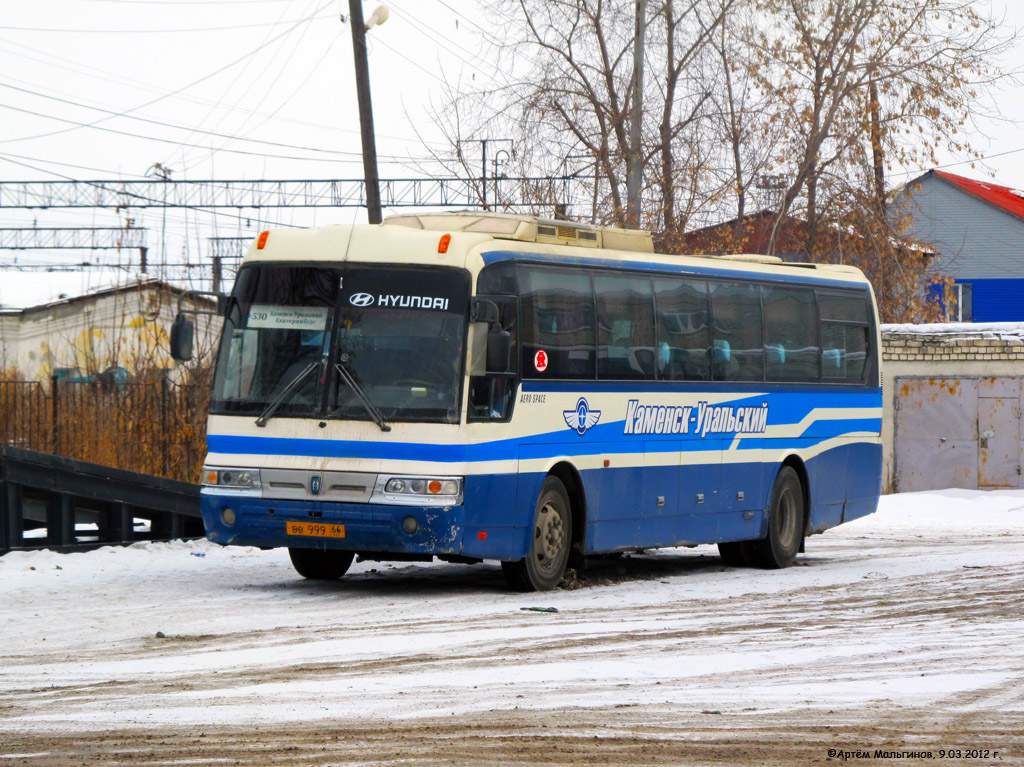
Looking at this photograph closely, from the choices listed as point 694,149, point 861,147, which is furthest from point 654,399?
point 861,147

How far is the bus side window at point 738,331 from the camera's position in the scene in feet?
54.7

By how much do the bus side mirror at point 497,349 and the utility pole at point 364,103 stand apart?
374 inches

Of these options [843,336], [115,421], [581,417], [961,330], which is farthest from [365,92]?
[961,330]

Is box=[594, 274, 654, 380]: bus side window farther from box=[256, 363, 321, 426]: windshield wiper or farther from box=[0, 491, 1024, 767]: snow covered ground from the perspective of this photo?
box=[256, 363, 321, 426]: windshield wiper

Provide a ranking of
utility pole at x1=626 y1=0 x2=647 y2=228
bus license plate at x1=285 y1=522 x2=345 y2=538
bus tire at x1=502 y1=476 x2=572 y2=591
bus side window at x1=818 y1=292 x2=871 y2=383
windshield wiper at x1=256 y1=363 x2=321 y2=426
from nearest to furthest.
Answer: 1. bus license plate at x1=285 y1=522 x2=345 y2=538
2. windshield wiper at x1=256 y1=363 x2=321 y2=426
3. bus tire at x1=502 y1=476 x2=572 y2=591
4. bus side window at x1=818 y1=292 x2=871 y2=383
5. utility pole at x1=626 y1=0 x2=647 y2=228

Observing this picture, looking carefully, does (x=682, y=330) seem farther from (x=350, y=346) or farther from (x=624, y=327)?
(x=350, y=346)

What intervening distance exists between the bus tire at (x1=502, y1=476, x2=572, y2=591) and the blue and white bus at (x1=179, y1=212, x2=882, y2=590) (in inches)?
0.8

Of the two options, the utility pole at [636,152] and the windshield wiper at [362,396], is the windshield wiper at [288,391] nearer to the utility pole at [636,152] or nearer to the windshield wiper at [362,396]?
the windshield wiper at [362,396]

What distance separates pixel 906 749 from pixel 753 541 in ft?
35.0

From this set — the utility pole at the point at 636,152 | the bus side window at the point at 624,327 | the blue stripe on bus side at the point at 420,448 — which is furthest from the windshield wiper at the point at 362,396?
the utility pole at the point at 636,152

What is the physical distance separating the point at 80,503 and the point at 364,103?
8434 millimetres

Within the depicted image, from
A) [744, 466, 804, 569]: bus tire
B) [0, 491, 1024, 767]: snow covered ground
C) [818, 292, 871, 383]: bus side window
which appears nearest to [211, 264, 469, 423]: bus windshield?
[0, 491, 1024, 767]: snow covered ground

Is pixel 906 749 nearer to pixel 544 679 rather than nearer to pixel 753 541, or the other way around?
pixel 544 679

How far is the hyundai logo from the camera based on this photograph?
1345cm
